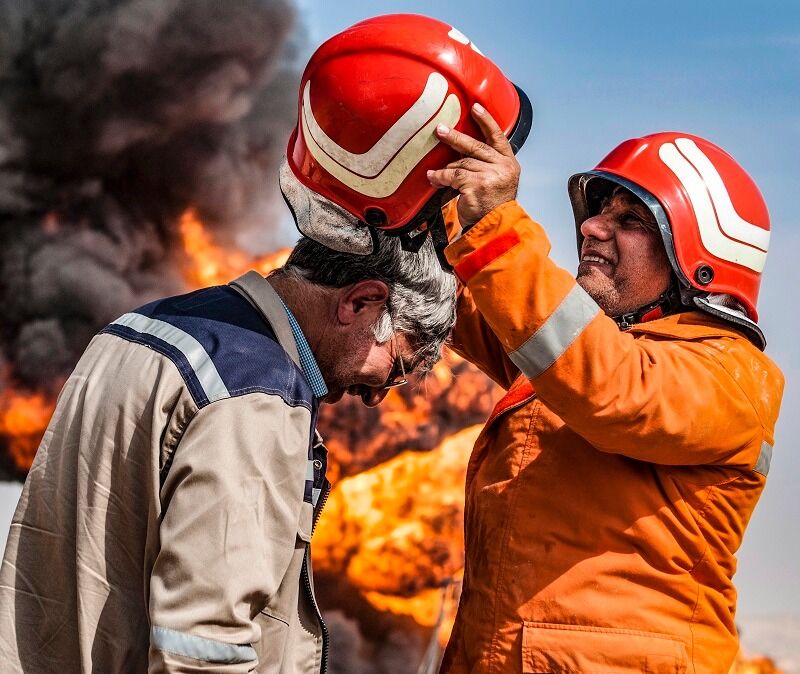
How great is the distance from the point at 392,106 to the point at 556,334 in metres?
0.88

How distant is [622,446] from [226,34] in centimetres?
984

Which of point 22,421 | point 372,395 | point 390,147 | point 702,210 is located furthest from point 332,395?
point 22,421

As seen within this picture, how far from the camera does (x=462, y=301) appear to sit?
14.2 feet

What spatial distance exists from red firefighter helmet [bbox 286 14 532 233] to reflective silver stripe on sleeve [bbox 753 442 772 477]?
151 centimetres

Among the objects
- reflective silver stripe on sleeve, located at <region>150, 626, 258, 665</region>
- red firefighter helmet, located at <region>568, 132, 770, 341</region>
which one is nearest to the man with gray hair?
reflective silver stripe on sleeve, located at <region>150, 626, 258, 665</region>

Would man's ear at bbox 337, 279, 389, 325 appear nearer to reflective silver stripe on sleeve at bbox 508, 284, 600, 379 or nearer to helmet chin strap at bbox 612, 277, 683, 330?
reflective silver stripe on sleeve at bbox 508, 284, 600, 379

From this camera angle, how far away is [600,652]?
3205 millimetres

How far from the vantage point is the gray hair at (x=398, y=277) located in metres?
3.06

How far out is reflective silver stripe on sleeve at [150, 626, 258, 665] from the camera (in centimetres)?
230

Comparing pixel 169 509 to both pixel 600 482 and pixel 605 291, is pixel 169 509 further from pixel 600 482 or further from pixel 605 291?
pixel 605 291

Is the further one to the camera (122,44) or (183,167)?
(183,167)

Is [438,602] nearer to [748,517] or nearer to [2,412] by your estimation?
[2,412]

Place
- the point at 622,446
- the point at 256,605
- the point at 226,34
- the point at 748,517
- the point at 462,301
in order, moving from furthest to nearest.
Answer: the point at 226,34, the point at 462,301, the point at 748,517, the point at 622,446, the point at 256,605

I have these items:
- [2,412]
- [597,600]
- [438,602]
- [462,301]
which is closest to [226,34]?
[2,412]
